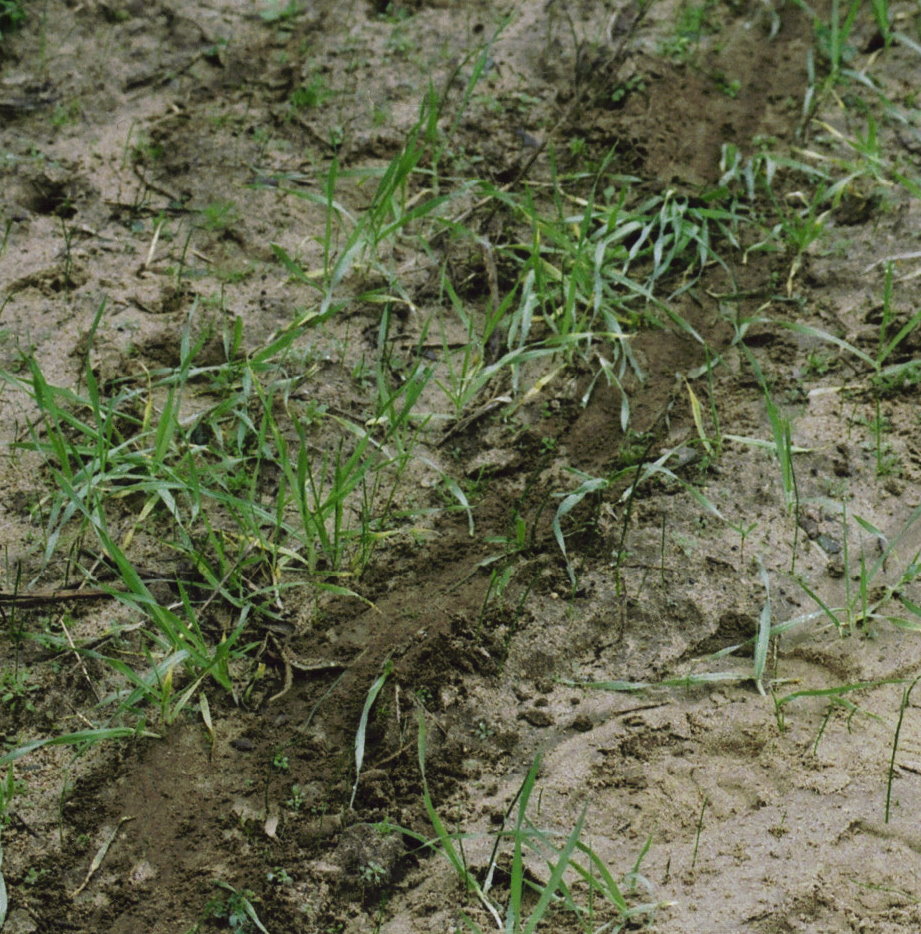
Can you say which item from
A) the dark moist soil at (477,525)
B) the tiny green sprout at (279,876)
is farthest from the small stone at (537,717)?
the tiny green sprout at (279,876)

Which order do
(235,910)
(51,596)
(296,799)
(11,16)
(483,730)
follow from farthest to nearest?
(11,16)
(51,596)
(483,730)
(296,799)
(235,910)

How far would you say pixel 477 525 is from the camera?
2428mm

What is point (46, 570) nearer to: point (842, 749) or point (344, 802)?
point (344, 802)

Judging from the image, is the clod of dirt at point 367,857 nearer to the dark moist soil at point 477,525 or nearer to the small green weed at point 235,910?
the dark moist soil at point 477,525

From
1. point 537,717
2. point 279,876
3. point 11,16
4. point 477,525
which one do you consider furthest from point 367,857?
point 11,16

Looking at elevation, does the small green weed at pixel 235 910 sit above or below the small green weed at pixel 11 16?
below

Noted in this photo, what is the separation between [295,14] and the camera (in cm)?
361

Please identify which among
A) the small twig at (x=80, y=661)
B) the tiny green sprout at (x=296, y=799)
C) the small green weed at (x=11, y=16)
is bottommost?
the tiny green sprout at (x=296, y=799)

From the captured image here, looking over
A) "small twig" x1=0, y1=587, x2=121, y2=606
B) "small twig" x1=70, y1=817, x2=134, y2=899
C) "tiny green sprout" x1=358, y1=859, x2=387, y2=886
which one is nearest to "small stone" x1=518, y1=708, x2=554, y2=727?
"tiny green sprout" x1=358, y1=859, x2=387, y2=886

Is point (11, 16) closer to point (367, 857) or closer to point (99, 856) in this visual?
point (99, 856)

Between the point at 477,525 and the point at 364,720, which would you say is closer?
the point at 364,720

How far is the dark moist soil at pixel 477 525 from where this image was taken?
6.00 ft

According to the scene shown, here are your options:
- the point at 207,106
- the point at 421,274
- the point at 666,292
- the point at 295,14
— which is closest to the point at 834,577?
the point at 666,292

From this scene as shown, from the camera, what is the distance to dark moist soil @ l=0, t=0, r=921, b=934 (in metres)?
1.83
